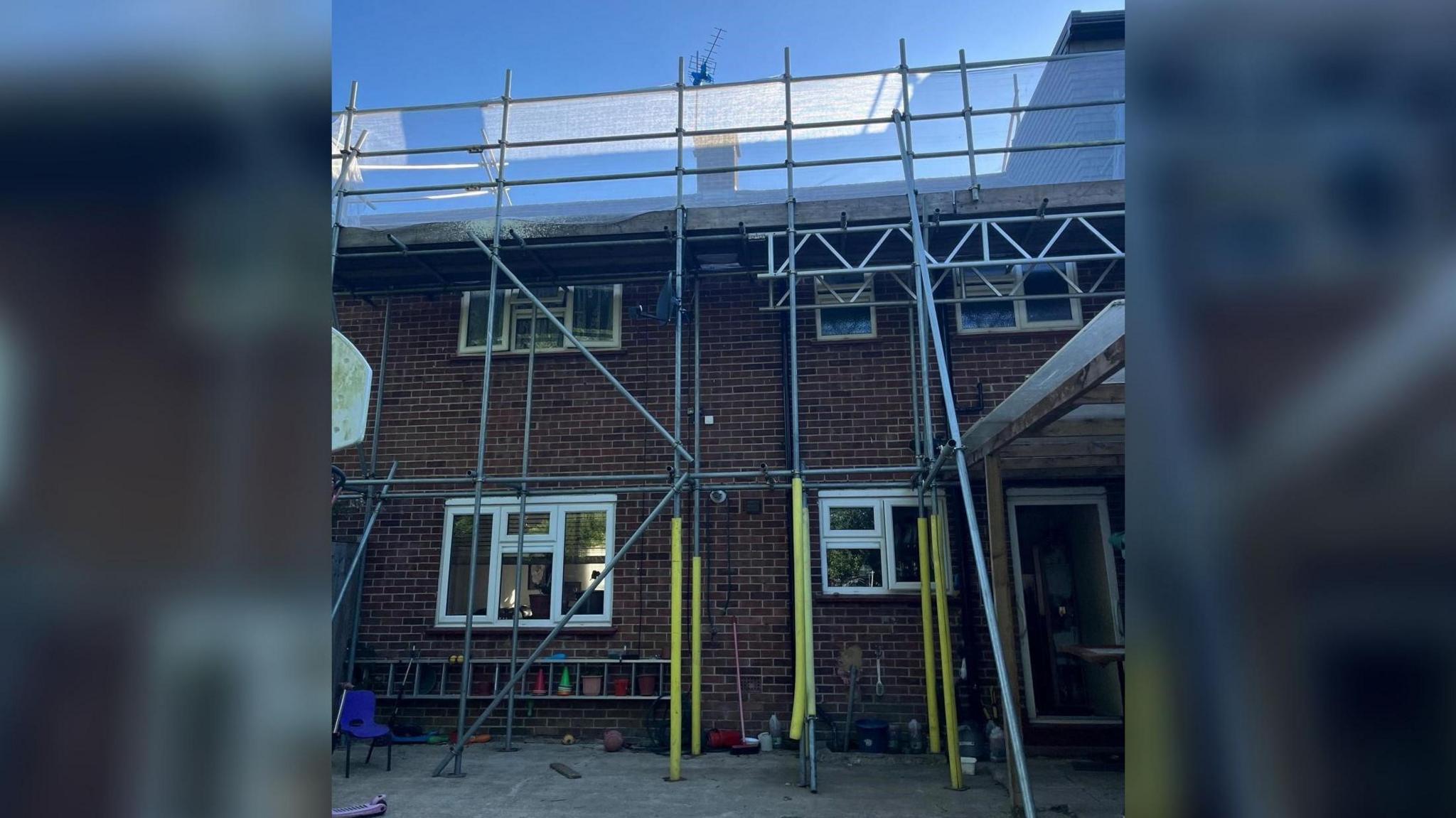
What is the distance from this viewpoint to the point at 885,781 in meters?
6.32

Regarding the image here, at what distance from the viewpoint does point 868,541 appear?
319 inches

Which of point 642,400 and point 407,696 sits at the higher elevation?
point 642,400

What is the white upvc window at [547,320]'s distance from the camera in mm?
9055

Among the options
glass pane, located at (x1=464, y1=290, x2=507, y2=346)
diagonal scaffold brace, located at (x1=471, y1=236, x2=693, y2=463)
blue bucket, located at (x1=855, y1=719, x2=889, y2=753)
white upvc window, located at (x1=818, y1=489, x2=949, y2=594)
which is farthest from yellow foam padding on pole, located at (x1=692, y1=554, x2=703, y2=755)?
glass pane, located at (x1=464, y1=290, x2=507, y2=346)

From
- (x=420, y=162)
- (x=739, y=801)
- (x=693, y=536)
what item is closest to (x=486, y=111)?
(x=420, y=162)

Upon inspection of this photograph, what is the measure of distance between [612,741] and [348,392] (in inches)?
237

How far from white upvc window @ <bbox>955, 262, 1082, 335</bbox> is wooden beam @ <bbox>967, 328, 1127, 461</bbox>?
2.81m

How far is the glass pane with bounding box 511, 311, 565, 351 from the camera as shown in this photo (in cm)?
906

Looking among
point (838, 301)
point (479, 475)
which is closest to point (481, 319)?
point (479, 475)

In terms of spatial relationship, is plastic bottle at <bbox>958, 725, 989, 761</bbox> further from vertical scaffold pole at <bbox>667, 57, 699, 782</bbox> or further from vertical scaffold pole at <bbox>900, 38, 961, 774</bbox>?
vertical scaffold pole at <bbox>667, 57, 699, 782</bbox>
